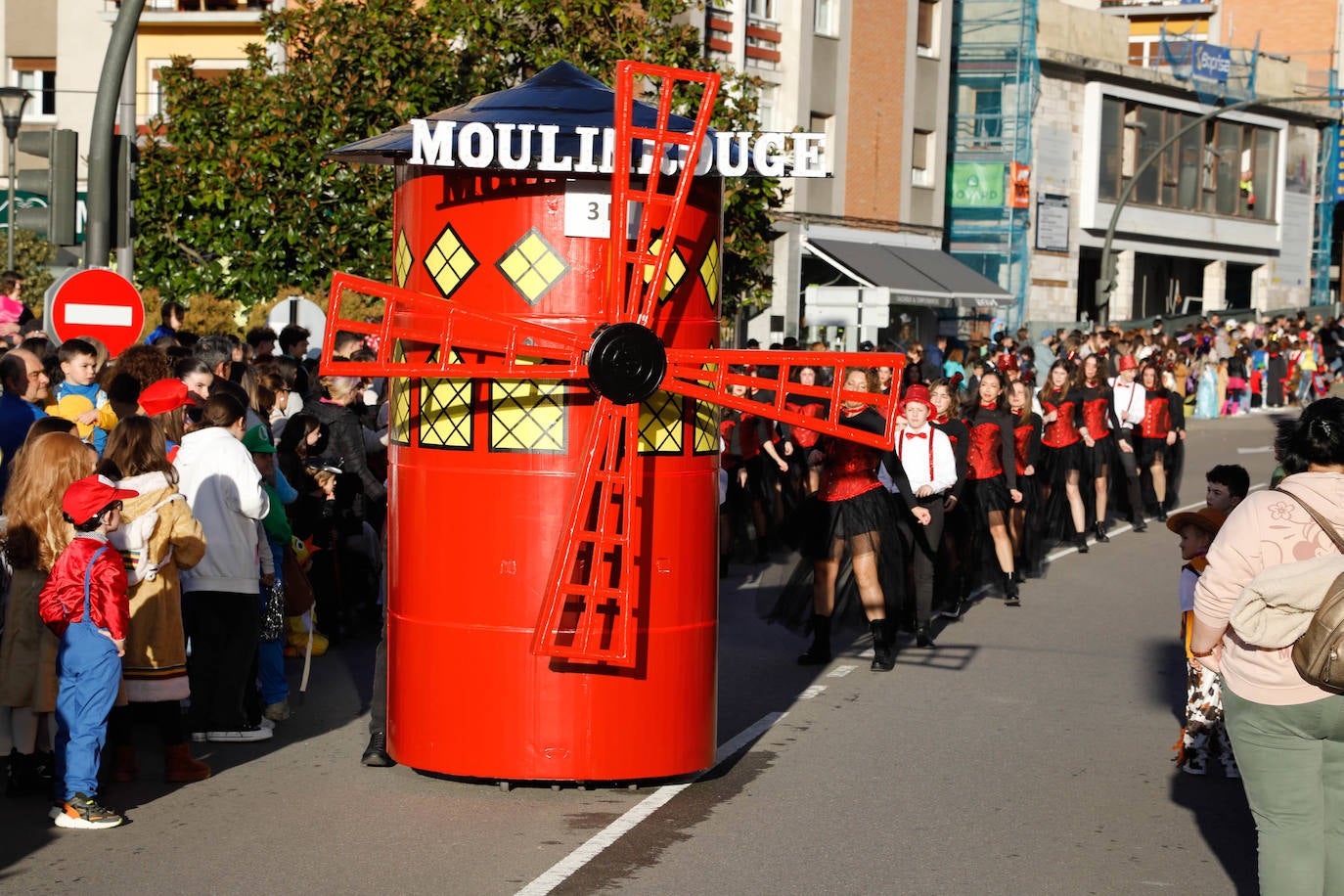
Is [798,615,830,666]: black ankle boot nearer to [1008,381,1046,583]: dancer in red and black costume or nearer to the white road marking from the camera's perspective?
[1008,381,1046,583]: dancer in red and black costume

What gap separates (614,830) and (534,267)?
2434 mm

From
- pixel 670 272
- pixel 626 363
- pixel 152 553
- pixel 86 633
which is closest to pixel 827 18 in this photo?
pixel 670 272

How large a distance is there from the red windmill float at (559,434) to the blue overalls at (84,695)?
1443 mm

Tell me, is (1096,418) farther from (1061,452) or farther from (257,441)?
(257,441)

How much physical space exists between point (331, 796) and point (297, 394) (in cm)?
547

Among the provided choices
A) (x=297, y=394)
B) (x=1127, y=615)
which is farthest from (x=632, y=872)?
(x=1127, y=615)

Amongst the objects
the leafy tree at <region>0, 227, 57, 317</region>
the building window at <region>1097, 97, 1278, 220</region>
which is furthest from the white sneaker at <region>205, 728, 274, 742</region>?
the building window at <region>1097, 97, 1278, 220</region>

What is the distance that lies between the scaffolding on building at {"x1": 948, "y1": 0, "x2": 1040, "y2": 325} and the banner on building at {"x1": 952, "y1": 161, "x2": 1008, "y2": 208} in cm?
2

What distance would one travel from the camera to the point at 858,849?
25.4 ft

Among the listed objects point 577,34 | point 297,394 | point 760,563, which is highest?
point 577,34

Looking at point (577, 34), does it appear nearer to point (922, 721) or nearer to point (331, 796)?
point (922, 721)

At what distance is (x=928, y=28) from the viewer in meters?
43.7

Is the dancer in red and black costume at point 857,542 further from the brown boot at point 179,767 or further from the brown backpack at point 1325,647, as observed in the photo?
the brown backpack at point 1325,647

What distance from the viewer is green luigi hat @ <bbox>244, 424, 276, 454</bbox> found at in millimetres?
10062
